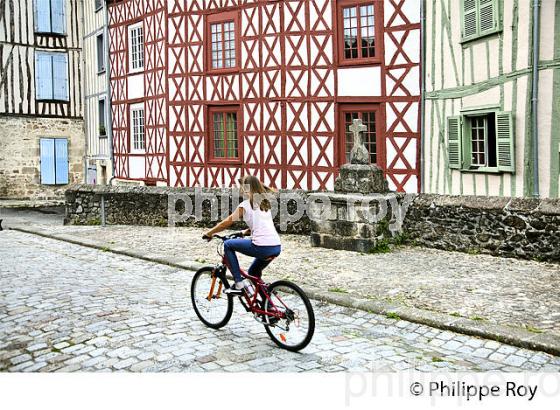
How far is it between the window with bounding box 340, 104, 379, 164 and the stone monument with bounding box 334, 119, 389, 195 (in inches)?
119

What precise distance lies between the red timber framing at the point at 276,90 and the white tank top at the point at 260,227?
7.83 meters

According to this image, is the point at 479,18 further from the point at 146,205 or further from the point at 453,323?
the point at 146,205

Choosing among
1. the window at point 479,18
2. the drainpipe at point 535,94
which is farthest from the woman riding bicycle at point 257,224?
the window at point 479,18

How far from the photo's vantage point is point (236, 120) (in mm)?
15211

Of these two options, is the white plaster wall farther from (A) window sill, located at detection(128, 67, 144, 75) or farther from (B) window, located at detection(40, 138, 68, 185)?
(B) window, located at detection(40, 138, 68, 185)

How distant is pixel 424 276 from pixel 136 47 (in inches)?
503

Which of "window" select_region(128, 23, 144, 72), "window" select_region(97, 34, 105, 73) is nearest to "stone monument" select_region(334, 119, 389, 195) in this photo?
"window" select_region(128, 23, 144, 72)

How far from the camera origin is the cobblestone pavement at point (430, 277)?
6062 millimetres

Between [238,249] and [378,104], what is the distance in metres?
8.47

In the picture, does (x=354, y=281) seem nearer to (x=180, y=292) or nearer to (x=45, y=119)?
(x=180, y=292)

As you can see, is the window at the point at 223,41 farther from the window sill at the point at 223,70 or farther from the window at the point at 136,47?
the window at the point at 136,47

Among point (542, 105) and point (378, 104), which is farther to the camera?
point (378, 104)

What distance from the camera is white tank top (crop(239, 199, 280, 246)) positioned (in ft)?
16.9

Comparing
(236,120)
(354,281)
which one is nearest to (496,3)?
(354,281)
